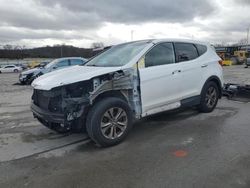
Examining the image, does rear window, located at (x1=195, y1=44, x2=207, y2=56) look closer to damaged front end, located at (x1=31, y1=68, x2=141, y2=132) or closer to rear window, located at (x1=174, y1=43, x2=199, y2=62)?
rear window, located at (x1=174, y1=43, x2=199, y2=62)

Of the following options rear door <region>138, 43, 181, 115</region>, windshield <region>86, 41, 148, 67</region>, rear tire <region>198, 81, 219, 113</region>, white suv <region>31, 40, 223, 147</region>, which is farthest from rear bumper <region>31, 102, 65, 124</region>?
rear tire <region>198, 81, 219, 113</region>

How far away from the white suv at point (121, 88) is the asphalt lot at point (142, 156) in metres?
0.40

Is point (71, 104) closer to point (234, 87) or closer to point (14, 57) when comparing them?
point (234, 87)

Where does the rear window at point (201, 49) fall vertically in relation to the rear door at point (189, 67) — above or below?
above

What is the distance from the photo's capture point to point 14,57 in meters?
87.6

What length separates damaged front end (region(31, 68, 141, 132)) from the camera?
4527mm

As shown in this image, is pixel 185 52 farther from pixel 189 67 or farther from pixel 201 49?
pixel 201 49

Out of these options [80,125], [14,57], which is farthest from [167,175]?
[14,57]

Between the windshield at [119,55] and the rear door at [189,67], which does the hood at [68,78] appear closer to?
the windshield at [119,55]

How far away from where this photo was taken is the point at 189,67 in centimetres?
613

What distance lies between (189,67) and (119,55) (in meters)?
1.54

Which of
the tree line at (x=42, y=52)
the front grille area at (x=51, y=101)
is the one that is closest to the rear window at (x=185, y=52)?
the front grille area at (x=51, y=101)

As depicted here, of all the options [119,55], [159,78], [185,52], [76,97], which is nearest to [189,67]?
[185,52]

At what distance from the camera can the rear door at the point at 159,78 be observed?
524 cm
